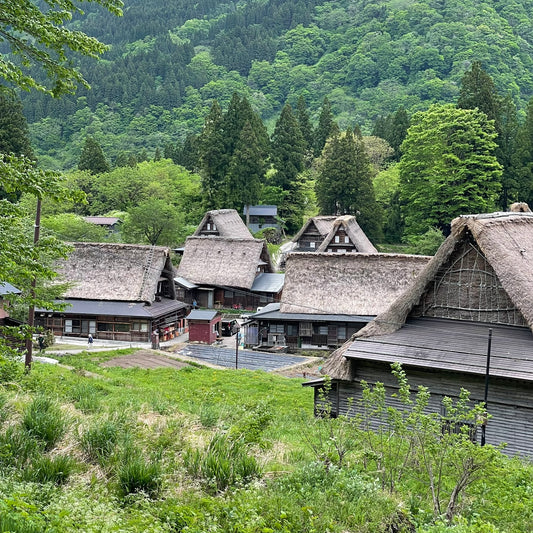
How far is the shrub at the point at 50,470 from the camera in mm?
8070

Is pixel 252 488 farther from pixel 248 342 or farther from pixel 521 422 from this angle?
pixel 248 342

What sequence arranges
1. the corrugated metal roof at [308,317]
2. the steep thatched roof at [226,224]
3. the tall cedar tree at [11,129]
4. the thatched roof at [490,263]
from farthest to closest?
the steep thatched roof at [226,224] → the tall cedar tree at [11,129] → the corrugated metal roof at [308,317] → the thatched roof at [490,263]

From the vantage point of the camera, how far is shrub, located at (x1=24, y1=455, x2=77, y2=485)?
8.07 metres

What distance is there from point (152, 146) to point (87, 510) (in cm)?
10301

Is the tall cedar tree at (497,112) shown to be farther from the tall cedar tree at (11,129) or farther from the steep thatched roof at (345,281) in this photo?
the tall cedar tree at (11,129)

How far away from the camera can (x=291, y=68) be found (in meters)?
141

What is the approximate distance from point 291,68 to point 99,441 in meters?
140

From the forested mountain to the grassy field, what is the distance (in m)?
83.5

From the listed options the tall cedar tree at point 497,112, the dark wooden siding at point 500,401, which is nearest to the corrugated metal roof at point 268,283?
the tall cedar tree at point 497,112

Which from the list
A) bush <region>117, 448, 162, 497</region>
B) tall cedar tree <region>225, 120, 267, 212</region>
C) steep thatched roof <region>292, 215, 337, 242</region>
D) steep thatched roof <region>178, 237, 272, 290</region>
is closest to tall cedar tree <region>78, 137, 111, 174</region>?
tall cedar tree <region>225, 120, 267, 212</region>

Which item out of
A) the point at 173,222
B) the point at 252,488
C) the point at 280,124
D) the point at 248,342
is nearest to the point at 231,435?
the point at 252,488

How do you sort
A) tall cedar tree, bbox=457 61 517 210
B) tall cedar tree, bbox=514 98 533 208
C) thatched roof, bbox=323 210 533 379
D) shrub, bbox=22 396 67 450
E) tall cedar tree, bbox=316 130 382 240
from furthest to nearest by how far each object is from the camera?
1. tall cedar tree, bbox=316 130 382 240
2. tall cedar tree, bbox=457 61 517 210
3. tall cedar tree, bbox=514 98 533 208
4. thatched roof, bbox=323 210 533 379
5. shrub, bbox=22 396 67 450

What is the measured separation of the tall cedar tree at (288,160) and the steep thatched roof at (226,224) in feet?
31.0

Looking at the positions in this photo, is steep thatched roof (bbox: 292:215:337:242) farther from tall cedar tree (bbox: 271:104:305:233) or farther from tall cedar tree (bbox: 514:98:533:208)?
tall cedar tree (bbox: 514:98:533:208)
